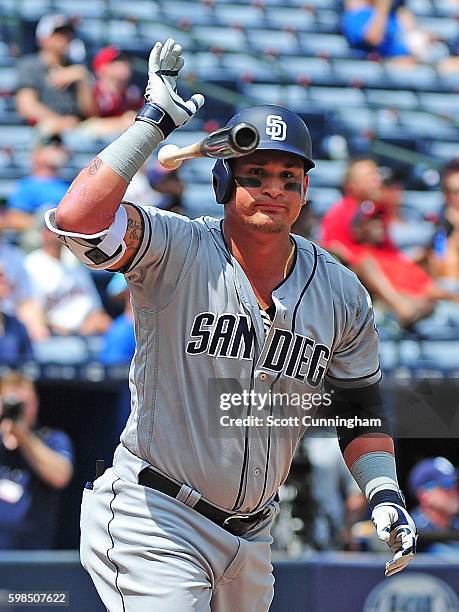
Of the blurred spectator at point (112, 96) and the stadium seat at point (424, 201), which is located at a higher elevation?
the blurred spectator at point (112, 96)

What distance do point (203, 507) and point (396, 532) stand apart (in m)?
0.52

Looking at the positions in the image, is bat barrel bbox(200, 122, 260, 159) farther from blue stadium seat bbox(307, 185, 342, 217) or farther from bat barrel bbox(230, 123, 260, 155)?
blue stadium seat bbox(307, 185, 342, 217)

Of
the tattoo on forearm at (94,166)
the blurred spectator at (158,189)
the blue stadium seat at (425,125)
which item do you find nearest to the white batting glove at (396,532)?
the tattoo on forearm at (94,166)

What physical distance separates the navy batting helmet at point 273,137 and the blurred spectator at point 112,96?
17.5 feet

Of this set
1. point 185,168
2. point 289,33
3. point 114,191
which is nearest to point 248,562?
point 114,191

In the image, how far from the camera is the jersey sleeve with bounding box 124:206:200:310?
2900 millimetres

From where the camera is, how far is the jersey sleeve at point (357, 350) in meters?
3.27

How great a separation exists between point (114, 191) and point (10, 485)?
3049 mm

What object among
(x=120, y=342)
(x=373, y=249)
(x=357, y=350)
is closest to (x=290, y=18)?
(x=373, y=249)

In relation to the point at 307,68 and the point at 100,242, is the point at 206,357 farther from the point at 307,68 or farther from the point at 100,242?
the point at 307,68

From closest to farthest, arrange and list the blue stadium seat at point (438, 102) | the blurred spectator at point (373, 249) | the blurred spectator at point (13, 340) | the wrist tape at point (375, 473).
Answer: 1. the wrist tape at point (375, 473)
2. the blurred spectator at point (13, 340)
3. the blurred spectator at point (373, 249)
4. the blue stadium seat at point (438, 102)

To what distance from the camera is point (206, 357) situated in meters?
Result: 3.02

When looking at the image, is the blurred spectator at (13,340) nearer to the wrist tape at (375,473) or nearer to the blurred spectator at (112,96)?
the blurred spectator at (112,96)

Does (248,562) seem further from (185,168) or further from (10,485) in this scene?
(185,168)
